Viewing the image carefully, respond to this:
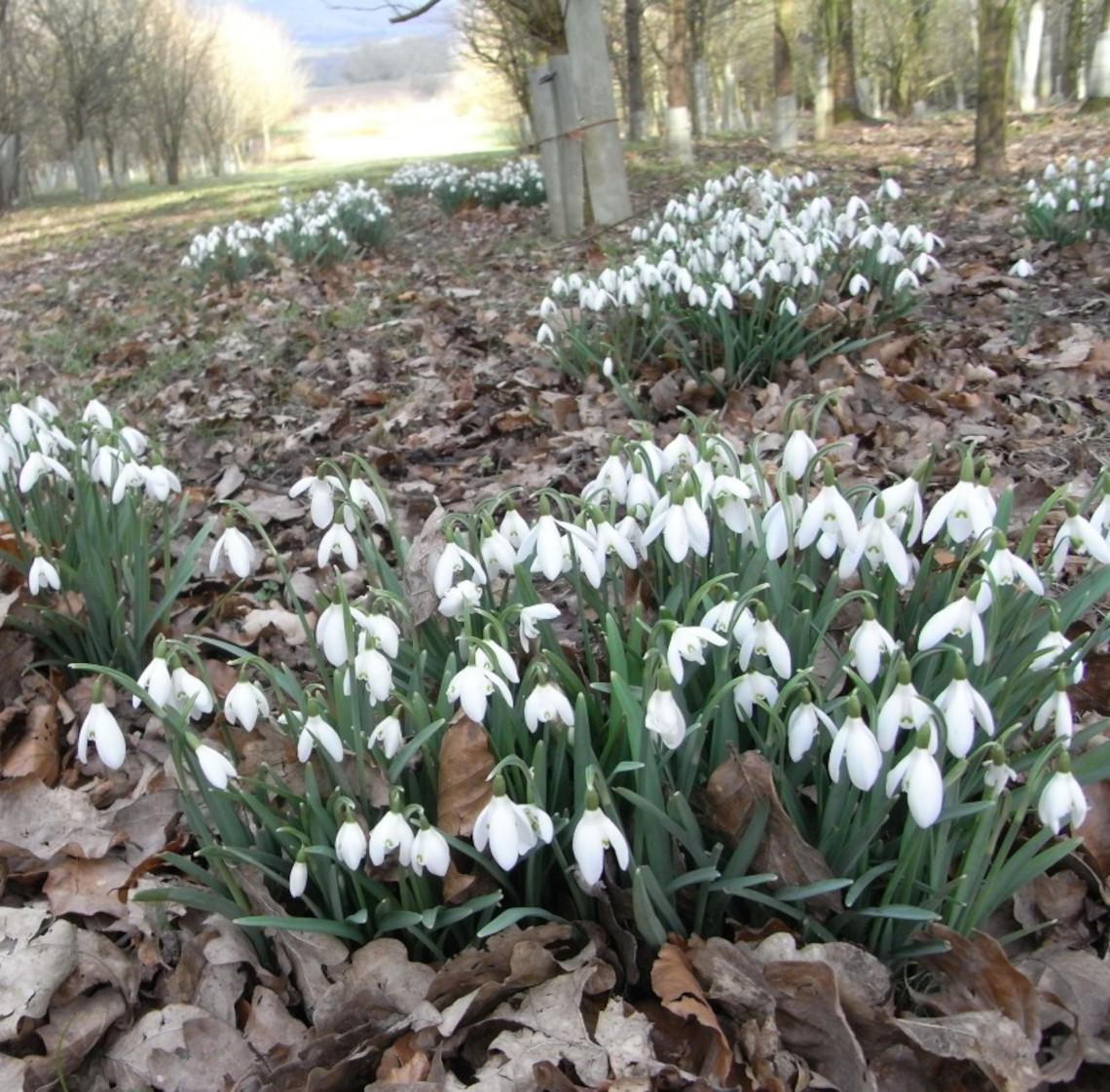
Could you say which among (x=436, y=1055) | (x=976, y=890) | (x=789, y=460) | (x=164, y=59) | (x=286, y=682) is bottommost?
(x=436, y=1055)

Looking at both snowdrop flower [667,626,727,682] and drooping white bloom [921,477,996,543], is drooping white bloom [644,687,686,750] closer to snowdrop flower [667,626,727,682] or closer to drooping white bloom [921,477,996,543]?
snowdrop flower [667,626,727,682]

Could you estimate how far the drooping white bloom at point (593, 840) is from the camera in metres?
1.24

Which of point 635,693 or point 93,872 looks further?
point 93,872

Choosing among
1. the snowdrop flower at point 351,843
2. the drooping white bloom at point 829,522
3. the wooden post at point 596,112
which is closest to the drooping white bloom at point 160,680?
the snowdrop flower at point 351,843

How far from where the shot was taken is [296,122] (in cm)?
7925

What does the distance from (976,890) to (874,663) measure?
0.35m

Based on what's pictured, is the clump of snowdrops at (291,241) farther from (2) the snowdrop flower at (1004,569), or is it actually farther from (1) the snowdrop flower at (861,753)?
(1) the snowdrop flower at (861,753)

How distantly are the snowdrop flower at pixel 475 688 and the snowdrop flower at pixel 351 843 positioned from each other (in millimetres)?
221

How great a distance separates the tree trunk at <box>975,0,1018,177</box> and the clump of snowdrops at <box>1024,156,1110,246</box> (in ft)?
11.5

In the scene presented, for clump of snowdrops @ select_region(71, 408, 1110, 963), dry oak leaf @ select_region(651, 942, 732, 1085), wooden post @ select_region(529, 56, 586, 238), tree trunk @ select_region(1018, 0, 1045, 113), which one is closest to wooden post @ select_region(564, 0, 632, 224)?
wooden post @ select_region(529, 56, 586, 238)

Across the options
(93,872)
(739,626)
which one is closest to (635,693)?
(739,626)

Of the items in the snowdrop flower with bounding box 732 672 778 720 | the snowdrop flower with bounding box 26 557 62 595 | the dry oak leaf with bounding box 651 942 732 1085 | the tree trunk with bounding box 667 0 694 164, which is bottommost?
the dry oak leaf with bounding box 651 942 732 1085

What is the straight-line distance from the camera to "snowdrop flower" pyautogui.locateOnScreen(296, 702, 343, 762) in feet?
4.62

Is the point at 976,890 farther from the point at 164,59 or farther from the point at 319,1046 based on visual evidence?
the point at 164,59
